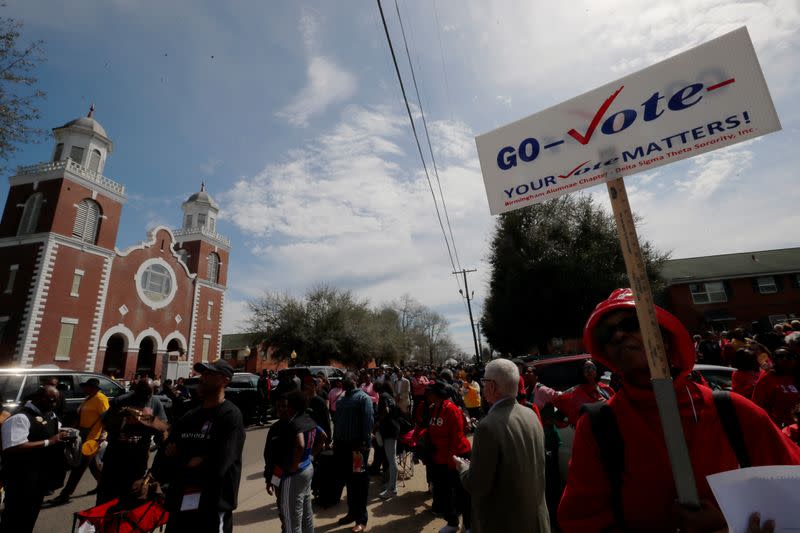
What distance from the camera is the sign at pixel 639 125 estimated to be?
1.52 metres

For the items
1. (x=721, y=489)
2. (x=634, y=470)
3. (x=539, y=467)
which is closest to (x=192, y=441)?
(x=539, y=467)

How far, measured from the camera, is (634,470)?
4.36 ft

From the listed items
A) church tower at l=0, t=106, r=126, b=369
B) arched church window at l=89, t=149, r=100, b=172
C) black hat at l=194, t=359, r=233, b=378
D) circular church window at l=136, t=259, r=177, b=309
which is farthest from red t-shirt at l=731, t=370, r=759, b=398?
arched church window at l=89, t=149, r=100, b=172

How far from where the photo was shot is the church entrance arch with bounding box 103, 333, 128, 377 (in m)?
26.5

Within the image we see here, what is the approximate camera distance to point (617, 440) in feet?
4.49

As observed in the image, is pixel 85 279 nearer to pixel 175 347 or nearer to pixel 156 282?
pixel 156 282

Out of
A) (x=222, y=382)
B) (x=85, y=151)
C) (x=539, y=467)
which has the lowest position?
(x=539, y=467)

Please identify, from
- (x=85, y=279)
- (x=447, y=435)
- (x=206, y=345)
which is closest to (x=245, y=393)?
(x=447, y=435)

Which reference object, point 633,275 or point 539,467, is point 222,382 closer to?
point 539,467

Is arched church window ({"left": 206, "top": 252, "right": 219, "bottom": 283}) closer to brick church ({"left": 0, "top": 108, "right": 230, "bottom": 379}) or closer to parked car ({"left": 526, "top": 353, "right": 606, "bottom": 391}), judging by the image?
brick church ({"left": 0, "top": 108, "right": 230, "bottom": 379})

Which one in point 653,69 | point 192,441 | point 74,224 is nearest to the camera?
point 653,69

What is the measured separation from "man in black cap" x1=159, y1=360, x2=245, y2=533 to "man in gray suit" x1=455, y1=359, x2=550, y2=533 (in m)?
1.94

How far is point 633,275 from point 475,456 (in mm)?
1731

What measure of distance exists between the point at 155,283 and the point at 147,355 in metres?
5.98
